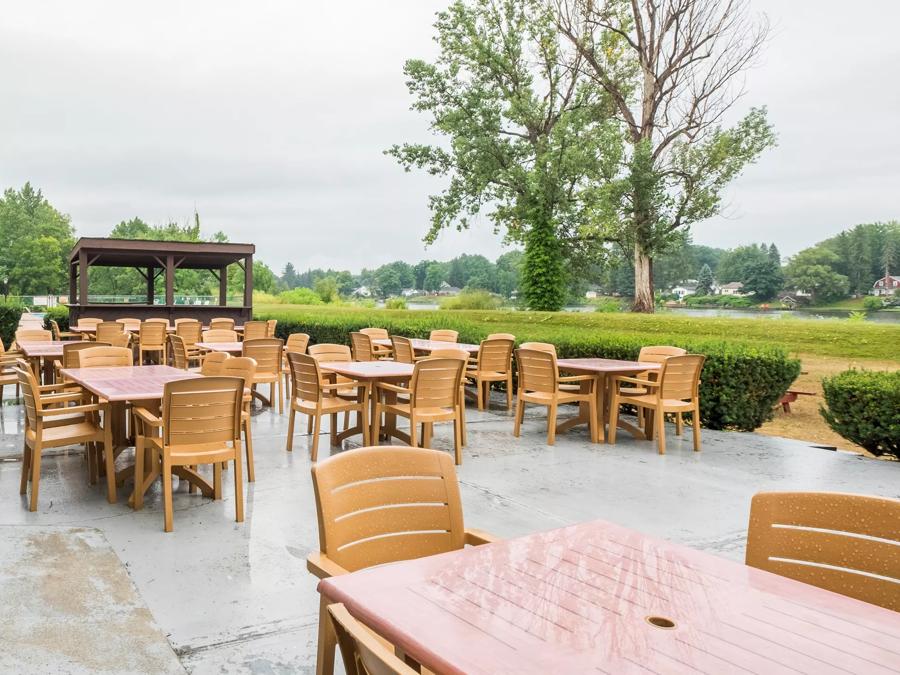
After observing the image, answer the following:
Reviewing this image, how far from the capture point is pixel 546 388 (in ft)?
21.6

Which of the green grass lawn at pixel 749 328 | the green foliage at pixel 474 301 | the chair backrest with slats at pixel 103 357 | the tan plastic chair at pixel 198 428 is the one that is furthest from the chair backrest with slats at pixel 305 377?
the green foliage at pixel 474 301

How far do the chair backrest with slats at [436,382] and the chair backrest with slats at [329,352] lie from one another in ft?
4.78

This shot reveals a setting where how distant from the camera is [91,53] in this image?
92.5 feet

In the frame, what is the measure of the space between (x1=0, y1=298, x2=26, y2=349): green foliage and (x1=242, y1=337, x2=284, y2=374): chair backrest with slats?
1353 cm

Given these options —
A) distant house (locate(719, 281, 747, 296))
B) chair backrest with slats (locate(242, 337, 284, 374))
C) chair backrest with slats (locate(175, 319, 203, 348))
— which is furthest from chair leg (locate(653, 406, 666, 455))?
distant house (locate(719, 281, 747, 296))

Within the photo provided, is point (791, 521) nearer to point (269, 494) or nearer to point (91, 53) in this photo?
point (269, 494)

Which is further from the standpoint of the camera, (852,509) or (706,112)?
(706,112)

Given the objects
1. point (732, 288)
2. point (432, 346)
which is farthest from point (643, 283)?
point (732, 288)

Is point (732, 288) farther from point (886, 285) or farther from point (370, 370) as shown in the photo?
point (370, 370)

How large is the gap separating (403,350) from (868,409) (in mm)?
4892

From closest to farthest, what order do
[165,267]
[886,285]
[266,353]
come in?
[266,353]
[165,267]
[886,285]

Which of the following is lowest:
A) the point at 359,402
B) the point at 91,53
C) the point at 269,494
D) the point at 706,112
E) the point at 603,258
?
the point at 269,494

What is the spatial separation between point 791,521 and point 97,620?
2.63 m

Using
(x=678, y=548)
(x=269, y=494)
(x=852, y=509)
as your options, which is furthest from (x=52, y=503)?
(x=852, y=509)
